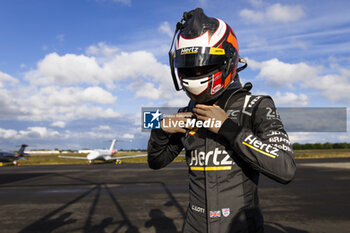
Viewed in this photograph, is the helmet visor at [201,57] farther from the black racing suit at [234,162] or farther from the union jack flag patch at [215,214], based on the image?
the union jack flag patch at [215,214]

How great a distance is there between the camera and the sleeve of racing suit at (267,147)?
59.9 inches

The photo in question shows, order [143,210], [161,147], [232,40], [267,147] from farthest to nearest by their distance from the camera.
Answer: [143,210] → [161,147] → [232,40] → [267,147]

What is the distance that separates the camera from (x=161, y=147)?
6.91 ft

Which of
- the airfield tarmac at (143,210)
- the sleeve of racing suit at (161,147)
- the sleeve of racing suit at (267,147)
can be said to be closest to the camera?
the sleeve of racing suit at (267,147)

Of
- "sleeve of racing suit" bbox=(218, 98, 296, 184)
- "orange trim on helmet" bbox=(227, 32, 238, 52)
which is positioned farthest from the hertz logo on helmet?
"sleeve of racing suit" bbox=(218, 98, 296, 184)

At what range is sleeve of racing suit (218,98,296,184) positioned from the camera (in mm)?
1522

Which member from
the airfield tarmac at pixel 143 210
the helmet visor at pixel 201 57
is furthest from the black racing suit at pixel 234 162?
the airfield tarmac at pixel 143 210

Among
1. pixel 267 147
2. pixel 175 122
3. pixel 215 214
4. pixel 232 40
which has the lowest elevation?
pixel 215 214

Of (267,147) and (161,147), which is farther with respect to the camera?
(161,147)

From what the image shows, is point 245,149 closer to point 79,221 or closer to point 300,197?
point 79,221

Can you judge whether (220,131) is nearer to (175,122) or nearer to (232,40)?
(175,122)

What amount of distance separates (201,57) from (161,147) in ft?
2.63

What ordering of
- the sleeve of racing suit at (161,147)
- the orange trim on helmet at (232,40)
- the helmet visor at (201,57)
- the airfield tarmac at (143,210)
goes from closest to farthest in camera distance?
the helmet visor at (201,57) < the orange trim on helmet at (232,40) < the sleeve of racing suit at (161,147) < the airfield tarmac at (143,210)

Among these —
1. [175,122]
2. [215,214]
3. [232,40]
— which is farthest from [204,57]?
[215,214]
